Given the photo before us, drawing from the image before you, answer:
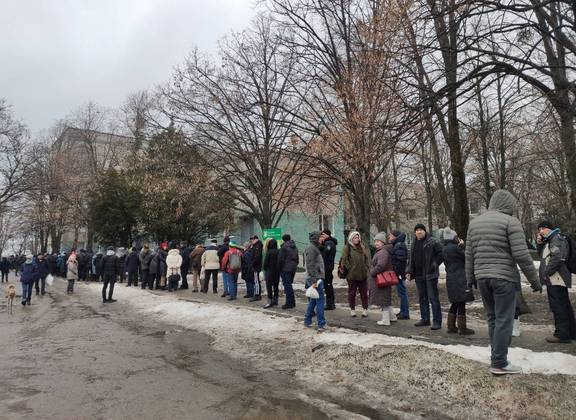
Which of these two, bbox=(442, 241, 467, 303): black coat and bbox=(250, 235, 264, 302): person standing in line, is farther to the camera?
bbox=(250, 235, 264, 302): person standing in line

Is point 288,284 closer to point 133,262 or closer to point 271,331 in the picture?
point 271,331

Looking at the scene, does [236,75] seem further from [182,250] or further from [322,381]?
[322,381]

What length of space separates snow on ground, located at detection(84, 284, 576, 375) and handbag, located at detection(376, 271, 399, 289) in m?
1.06

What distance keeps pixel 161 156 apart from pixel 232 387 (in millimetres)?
22137

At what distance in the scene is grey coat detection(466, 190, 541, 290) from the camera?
18.1ft

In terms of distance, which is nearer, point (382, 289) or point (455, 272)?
point (455, 272)

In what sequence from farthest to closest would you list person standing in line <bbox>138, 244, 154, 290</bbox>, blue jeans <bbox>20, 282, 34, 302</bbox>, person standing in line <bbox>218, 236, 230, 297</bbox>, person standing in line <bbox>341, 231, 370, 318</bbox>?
person standing in line <bbox>138, 244, 154, 290</bbox>, blue jeans <bbox>20, 282, 34, 302</bbox>, person standing in line <bbox>218, 236, 230, 297</bbox>, person standing in line <bbox>341, 231, 370, 318</bbox>

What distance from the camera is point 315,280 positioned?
31.3 ft

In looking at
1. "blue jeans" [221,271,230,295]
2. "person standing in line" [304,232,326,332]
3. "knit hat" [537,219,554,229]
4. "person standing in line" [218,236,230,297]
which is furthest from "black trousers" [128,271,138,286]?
"knit hat" [537,219,554,229]

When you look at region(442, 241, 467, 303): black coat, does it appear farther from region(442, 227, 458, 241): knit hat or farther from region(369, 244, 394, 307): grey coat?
region(369, 244, 394, 307): grey coat

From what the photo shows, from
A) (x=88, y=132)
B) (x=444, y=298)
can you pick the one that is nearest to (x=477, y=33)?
(x=444, y=298)

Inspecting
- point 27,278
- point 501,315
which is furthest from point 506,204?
point 27,278

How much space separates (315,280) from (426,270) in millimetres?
2136

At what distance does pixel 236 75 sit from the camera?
19.7 meters
